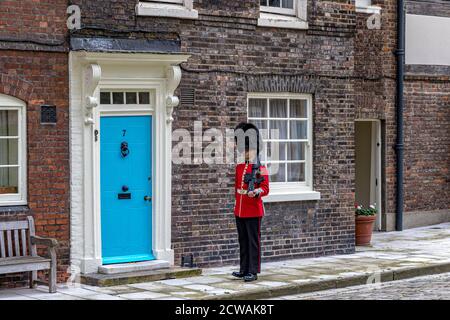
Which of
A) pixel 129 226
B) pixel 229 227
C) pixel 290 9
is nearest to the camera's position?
pixel 129 226

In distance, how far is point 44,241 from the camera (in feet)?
40.0

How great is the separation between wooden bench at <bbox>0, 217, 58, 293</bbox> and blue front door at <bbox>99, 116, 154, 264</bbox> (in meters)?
1.24

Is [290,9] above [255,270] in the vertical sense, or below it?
above

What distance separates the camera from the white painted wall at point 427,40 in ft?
66.4

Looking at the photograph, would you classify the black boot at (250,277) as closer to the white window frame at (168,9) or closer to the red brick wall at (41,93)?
the red brick wall at (41,93)

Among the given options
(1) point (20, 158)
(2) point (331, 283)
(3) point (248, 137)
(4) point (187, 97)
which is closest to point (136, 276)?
(1) point (20, 158)

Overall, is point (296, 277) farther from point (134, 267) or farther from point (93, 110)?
point (93, 110)

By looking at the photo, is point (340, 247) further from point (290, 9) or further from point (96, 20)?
point (96, 20)

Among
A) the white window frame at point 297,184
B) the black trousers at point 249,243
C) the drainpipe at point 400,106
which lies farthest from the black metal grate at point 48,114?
the drainpipe at point 400,106

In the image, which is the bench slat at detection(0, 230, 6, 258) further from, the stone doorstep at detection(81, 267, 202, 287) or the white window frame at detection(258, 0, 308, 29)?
the white window frame at detection(258, 0, 308, 29)

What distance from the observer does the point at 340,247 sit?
54.0ft

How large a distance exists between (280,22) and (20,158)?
16.2 feet
